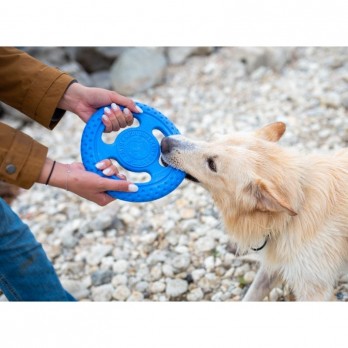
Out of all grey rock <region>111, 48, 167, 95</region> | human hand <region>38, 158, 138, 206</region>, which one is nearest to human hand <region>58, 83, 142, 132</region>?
human hand <region>38, 158, 138, 206</region>

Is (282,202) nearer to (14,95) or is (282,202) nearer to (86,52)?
(14,95)

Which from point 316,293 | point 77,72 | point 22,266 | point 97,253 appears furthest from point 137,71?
point 316,293

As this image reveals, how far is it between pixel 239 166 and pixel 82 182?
1.09m

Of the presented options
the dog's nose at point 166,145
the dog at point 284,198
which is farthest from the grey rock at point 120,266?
the dog's nose at point 166,145

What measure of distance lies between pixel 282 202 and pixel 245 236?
1.99 ft

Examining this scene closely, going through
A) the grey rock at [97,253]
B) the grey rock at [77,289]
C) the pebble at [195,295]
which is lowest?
the grey rock at [77,289]

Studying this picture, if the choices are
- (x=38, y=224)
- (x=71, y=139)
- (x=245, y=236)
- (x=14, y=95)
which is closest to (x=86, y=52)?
(x=71, y=139)

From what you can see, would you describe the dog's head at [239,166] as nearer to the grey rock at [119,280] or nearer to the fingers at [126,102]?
the fingers at [126,102]

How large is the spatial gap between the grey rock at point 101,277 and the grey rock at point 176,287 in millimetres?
600

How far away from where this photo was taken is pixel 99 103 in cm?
340

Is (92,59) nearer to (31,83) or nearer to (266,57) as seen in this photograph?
(266,57)

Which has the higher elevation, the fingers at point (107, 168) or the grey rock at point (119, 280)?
the fingers at point (107, 168)

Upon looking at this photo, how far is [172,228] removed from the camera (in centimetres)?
479

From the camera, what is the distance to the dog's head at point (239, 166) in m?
3.15
